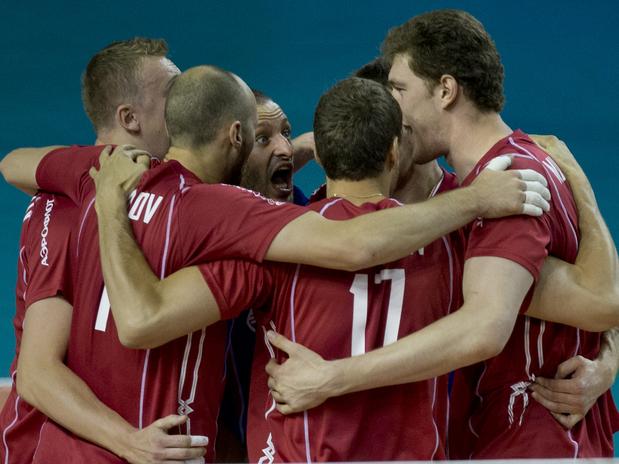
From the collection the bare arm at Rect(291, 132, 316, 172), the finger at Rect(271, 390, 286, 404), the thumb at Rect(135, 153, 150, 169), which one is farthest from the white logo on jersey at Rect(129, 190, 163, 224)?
the bare arm at Rect(291, 132, 316, 172)

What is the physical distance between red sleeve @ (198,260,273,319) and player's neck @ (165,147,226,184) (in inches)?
15.7

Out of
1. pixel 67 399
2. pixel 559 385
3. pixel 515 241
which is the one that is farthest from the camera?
pixel 559 385

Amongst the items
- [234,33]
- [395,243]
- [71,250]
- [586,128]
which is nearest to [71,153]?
[71,250]

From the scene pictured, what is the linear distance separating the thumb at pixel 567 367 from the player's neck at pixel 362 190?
0.77 meters

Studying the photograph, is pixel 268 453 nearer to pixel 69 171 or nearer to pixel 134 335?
pixel 134 335

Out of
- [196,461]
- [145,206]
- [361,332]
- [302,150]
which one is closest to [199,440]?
[196,461]

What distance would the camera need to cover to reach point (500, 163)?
9.59 ft

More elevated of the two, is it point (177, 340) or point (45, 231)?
point (45, 231)

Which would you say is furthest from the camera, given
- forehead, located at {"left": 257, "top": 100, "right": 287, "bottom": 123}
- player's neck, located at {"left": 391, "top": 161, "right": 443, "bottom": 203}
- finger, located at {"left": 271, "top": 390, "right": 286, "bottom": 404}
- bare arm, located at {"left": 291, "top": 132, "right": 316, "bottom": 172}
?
bare arm, located at {"left": 291, "top": 132, "right": 316, "bottom": 172}

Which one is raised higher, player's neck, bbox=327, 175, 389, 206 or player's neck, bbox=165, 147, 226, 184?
player's neck, bbox=165, 147, 226, 184

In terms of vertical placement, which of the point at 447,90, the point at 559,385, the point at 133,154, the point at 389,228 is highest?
the point at 447,90

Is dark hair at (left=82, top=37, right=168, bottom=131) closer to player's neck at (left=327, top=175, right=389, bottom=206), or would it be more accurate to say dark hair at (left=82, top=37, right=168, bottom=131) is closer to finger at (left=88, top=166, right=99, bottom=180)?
finger at (left=88, top=166, right=99, bottom=180)

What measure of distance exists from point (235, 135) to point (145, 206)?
392mm

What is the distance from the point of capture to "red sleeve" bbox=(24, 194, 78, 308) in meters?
3.13
